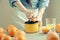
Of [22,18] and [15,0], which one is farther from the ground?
[15,0]

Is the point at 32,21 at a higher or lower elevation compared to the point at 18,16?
higher

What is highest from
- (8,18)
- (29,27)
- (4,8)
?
(29,27)

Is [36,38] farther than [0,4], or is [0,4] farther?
[0,4]

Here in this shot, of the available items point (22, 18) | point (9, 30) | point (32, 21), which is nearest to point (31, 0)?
point (22, 18)

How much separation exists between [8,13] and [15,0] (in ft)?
2.27

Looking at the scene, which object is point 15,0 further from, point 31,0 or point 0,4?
point 0,4


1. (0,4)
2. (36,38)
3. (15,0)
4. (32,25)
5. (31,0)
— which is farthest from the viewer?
(0,4)

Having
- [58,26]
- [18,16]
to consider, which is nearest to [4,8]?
[18,16]

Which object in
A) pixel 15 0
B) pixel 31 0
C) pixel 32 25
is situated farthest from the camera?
pixel 31 0

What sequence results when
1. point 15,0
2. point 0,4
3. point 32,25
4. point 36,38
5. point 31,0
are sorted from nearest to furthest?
point 36,38 < point 32,25 < point 15,0 < point 31,0 < point 0,4

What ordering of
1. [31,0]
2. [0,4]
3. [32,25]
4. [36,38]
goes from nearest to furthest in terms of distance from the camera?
[36,38]
[32,25]
[31,0]
[0,4]

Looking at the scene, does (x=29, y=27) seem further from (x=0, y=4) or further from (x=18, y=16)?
(x=0, y=4)

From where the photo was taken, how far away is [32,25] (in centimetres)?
109

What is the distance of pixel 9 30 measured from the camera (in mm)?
1022
